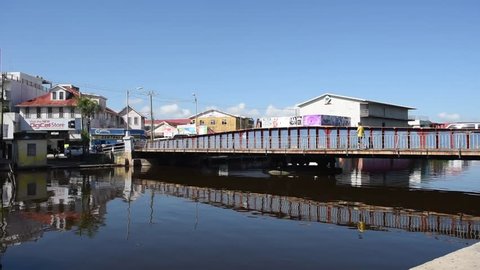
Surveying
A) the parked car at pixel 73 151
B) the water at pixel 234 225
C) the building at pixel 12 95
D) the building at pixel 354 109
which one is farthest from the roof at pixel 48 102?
the building at pixel 354 109

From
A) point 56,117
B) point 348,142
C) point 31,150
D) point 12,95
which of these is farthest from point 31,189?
point 12,95

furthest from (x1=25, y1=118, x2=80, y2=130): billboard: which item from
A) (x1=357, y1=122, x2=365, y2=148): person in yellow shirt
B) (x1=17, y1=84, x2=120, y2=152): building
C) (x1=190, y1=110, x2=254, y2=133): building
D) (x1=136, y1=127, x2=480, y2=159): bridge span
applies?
(x1=357, y1=122, x2=365, y2=148): person in yellow shirt

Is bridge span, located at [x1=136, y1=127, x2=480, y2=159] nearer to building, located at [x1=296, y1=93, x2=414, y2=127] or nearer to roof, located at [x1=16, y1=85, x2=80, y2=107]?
roof, located at [x1=16, y1=85, x2=80, y2=107]

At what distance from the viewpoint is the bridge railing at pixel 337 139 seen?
112 ft

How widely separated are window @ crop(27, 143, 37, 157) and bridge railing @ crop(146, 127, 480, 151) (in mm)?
17564

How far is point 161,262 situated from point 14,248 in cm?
658

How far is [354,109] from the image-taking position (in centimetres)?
7894

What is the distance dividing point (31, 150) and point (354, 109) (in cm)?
5348

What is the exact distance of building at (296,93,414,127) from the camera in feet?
259

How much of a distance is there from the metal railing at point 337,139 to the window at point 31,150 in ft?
53.9

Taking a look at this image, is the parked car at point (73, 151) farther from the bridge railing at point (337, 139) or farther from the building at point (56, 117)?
the bridge railing at point (337, 139)

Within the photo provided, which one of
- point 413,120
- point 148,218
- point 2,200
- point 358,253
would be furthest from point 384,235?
point 413,120

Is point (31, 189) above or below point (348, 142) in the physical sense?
below

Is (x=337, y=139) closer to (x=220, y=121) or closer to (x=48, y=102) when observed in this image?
(x=48, y=102)
